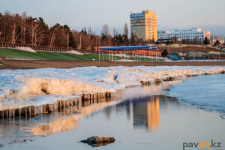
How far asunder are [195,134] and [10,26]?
260 feet

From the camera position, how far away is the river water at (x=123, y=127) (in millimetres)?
12695

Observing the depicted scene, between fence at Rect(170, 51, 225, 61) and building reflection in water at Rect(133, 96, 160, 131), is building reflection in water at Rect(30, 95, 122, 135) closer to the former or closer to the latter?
building reflection in water at Rect(133, 96, 160, 131)

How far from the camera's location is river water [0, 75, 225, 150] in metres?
12.7

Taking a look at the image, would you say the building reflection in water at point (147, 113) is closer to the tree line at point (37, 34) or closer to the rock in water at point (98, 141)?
the rock in water at point (98, 141)

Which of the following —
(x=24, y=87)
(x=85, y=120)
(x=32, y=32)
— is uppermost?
(x=32, y=32)

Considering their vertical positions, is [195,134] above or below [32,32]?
below

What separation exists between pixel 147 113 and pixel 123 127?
12.2 feet

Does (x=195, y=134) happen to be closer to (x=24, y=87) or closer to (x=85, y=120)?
(x=85, y=120)

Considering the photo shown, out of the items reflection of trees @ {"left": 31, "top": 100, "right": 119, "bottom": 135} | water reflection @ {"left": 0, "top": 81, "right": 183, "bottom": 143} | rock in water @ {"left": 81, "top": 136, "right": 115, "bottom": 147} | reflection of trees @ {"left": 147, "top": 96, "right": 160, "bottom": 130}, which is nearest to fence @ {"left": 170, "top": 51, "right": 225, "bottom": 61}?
reflection of trees @ {"left": 147, "top": 96, "right": 160, "bottom": 130}

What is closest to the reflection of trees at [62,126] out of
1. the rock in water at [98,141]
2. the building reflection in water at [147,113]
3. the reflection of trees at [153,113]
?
the rock in water at [98,141]

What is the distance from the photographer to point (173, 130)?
47.8 ft

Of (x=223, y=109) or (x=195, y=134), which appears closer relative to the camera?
(x=195, y=134)

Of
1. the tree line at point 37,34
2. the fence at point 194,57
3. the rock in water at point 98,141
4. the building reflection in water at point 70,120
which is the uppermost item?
the tree line at point 37,34

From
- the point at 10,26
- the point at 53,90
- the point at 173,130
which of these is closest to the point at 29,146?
the point at 173,130
